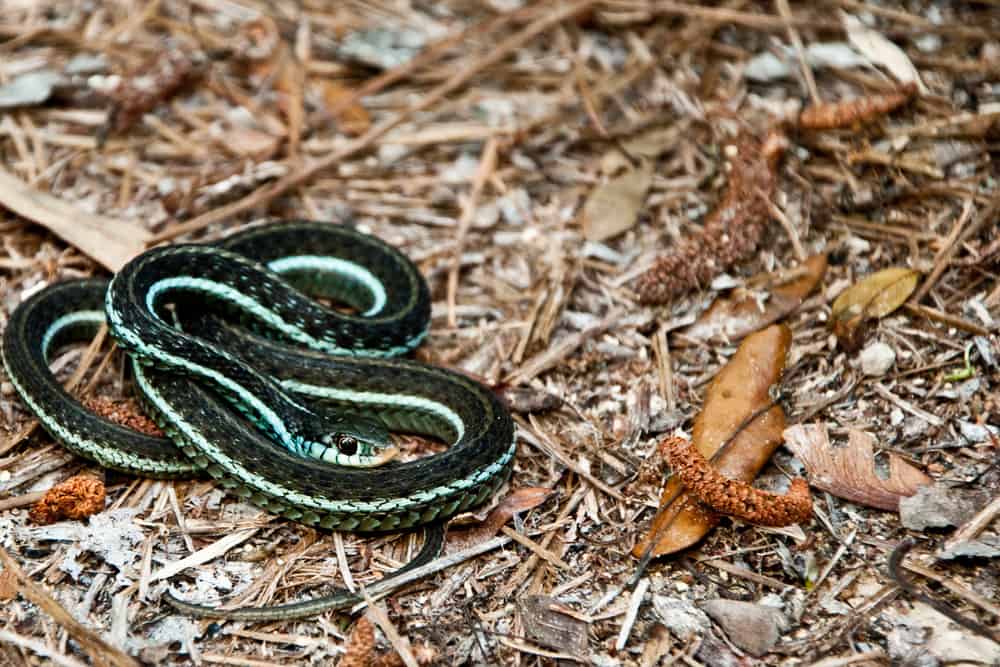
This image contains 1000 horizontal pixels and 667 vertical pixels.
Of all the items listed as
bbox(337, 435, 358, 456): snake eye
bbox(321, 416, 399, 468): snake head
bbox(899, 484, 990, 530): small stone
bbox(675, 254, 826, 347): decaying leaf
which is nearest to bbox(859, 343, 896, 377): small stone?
bbox(675, 254, 826, 347): decaying leaf

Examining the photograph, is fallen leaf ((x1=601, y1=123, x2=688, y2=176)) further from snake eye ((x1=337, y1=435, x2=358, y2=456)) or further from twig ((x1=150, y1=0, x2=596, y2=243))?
snake eye ((x1=337, y1=435, x2=358, y2=456))

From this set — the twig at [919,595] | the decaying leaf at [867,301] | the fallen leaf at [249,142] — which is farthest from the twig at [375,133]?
the twig at [919,595]

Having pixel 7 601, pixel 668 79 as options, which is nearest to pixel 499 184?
pixel 668 79

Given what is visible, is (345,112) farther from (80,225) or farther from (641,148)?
(641,148)

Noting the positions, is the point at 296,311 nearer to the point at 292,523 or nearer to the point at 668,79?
the point at 292,523

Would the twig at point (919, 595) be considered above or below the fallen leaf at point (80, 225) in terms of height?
below

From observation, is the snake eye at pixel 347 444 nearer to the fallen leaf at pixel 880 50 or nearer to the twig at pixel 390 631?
the twig at pixel 390 631

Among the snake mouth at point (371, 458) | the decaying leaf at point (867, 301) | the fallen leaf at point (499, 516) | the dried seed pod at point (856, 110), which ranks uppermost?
the dried seed pod at point (856, 110)
